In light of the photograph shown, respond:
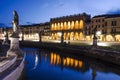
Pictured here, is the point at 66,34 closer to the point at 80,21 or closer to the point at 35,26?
the point at 80,21

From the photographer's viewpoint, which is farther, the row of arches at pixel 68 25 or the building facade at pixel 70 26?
the row of arches at pixel 68 25

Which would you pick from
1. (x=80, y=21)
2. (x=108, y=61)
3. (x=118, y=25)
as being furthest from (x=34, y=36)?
(x=108, y=61)

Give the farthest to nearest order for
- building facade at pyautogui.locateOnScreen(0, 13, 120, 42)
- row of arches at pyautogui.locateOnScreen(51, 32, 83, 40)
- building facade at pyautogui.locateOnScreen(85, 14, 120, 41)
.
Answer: row of arches at pyautogui.locateOnScreen(51, 32, 83, 40) < building facade at pyautogui.locateOnScreen(0, 13, 120, 42) < building facade at pyautogui.locateOnScreen(85, 14, 120, 41)

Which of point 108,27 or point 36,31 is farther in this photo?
point 36,31

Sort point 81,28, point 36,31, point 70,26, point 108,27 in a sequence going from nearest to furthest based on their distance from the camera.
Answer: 1. point 108,27
2. point 81,28
3. point 70,26
4. point 36,31

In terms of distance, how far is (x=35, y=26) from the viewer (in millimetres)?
145375

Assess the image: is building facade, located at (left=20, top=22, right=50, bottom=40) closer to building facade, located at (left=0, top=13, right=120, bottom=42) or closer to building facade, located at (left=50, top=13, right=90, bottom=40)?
building facade, located at (left=0, top=13, right=120, bottom=42)

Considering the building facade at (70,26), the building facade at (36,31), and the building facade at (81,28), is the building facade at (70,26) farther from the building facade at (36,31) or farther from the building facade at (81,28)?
the building facade at (36,31)

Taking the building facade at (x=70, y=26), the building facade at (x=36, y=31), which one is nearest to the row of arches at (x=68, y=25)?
the building facade at (x=70, y=26)

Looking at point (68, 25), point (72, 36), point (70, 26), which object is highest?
point (68, 25)

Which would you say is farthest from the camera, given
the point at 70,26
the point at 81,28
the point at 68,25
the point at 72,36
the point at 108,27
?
the point at 68,25

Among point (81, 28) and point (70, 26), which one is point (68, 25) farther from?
point (81, 28)

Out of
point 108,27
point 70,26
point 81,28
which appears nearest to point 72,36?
point 70,26

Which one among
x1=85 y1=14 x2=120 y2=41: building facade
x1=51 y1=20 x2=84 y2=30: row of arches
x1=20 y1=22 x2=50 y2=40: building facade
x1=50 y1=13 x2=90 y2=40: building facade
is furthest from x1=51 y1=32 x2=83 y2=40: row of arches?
x1=85 y1=14 x2=120 y2=41: building facade
